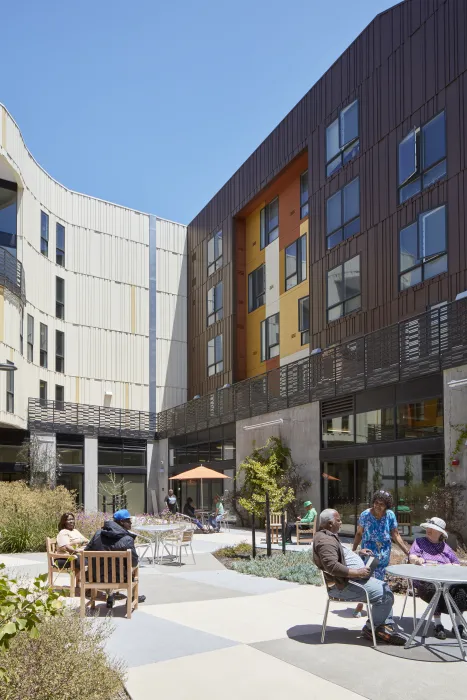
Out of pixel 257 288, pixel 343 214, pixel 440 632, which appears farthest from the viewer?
pixel 257 288

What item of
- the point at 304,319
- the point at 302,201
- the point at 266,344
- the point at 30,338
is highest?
the point at 302,201

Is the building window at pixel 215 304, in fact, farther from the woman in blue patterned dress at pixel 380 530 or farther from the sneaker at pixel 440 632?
the sneaker at pixel 440 632

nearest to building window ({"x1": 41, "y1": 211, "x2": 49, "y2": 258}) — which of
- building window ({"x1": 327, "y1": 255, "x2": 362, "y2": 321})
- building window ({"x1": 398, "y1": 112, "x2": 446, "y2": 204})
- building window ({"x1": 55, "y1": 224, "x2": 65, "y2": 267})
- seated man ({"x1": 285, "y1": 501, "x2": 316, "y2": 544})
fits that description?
building window ({"x1": 55, "y1": 224, "x2": 65, "y2": 267})

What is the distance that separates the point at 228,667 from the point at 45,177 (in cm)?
3280

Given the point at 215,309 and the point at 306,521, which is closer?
the point at 306,521

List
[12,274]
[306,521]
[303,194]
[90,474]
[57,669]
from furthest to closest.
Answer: [90,474]
[12,274]
[303,194]
[306,521]
[57,669]

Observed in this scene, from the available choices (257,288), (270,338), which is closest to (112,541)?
(270,338)

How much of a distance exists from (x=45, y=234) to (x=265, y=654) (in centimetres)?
3190

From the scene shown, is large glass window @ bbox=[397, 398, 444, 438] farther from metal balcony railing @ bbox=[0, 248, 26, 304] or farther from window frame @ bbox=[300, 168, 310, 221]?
metal balcony railing @ bbox=[0, 248, 26, 304]

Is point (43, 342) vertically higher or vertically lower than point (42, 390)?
higher

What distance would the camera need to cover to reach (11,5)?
46.8ft

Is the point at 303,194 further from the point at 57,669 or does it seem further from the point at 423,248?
the point at 57,669

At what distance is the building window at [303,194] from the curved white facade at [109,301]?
12.3 metres

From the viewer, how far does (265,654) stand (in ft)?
23.9
